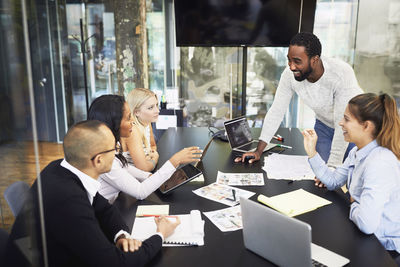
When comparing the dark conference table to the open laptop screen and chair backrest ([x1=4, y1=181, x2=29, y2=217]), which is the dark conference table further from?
chair backrest ([x1=4, y1=181, x2=29, y2=217])

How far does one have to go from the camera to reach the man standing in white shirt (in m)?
2.22

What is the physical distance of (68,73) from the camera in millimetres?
5496

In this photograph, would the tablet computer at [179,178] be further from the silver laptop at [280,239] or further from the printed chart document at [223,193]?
the silver laptop at [280,239]

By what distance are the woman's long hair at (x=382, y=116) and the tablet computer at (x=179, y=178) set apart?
2.70 feet

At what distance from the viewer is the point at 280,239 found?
1.13 m

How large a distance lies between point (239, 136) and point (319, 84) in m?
0.68

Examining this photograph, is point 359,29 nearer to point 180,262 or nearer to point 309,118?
point 309,118

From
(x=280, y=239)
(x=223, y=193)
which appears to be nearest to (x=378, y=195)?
(x=280, y=239)

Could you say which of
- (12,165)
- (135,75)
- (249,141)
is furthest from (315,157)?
(135,75)

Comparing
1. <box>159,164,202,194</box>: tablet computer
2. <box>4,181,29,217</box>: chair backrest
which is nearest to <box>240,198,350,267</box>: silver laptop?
<box>159,164,202,194</box>: tablet computer

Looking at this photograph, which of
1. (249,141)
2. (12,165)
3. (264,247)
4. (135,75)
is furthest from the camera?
(135,75)

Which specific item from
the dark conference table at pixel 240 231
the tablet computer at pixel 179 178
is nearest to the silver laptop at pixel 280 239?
the dark conference table at pixel 240 231

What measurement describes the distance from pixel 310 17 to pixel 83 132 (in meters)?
3.05

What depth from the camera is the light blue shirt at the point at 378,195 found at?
1.37 m
